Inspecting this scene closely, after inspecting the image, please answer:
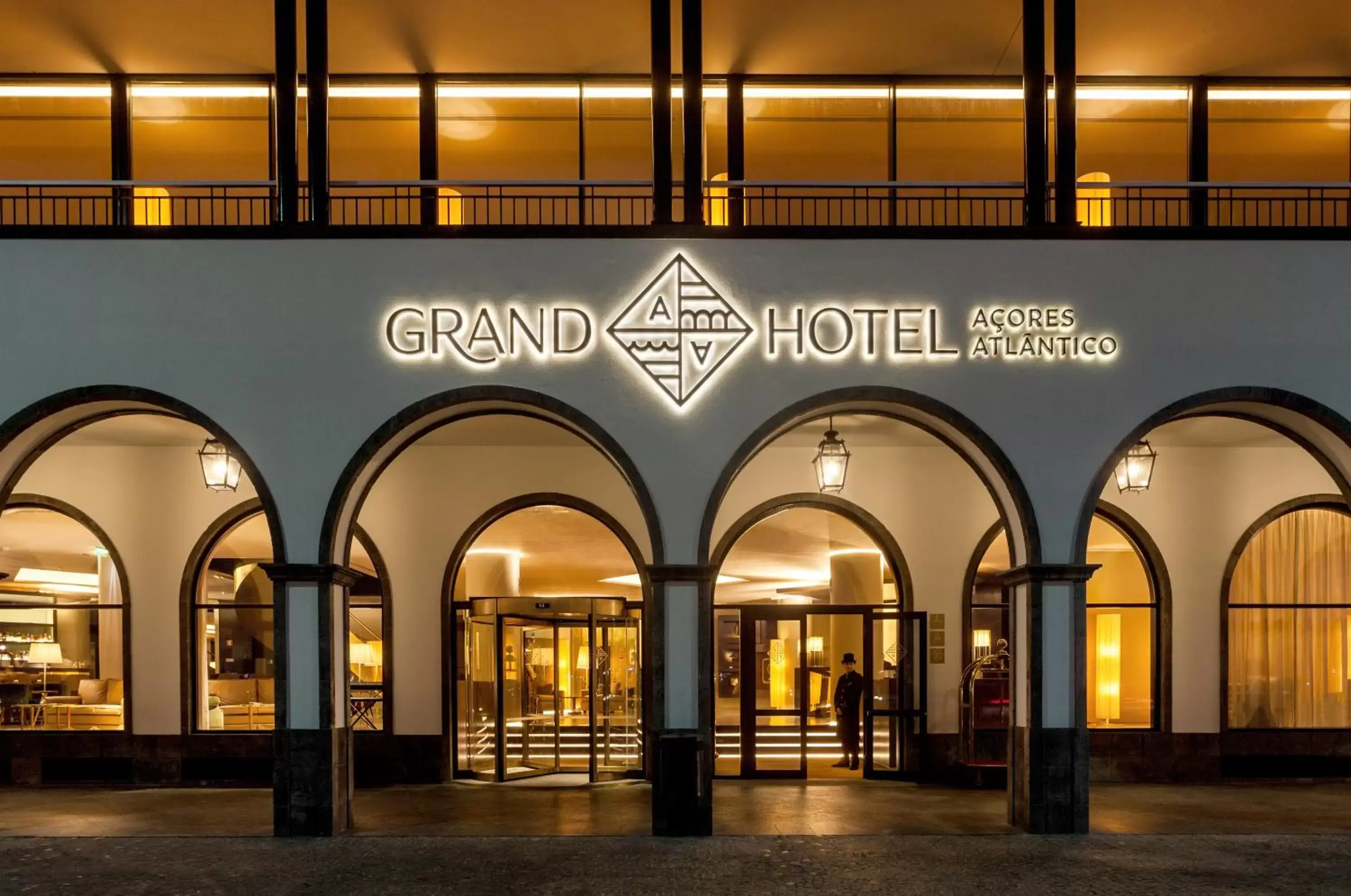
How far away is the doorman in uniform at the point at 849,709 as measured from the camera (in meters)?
13.5

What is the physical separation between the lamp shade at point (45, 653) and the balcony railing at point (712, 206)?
483 cm

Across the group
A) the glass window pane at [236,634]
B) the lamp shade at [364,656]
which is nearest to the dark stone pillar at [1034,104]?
the lamp shade at [364,656]

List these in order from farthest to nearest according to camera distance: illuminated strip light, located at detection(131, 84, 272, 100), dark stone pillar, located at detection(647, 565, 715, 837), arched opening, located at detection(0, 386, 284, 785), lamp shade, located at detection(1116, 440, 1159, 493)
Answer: arched opening, located at detection(0, 386, 284, 785) < illuminated strip light, located at detection(131, 84, 272, 100) < lamp shade, located at detection(1116, 440, 1159, 493) < dark stone pillar, located at detection(647, 565, 715, 837)

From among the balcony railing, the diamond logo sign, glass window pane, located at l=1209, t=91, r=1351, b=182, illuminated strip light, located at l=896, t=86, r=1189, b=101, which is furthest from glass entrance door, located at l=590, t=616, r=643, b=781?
glass window pane, located at l=1209, t=91, r=1351, b=182

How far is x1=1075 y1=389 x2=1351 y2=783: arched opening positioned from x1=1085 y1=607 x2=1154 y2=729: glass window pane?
0.09ft

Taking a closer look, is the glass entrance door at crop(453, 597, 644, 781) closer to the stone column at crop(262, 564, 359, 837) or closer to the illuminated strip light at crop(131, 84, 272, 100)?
the stone column at crop(262, 564, 359, 837)

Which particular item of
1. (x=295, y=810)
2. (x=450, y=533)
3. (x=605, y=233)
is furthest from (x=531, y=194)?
(x=295, y=810)

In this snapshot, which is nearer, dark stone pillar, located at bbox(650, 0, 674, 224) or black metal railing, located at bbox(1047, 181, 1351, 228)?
dark stone pillar, located at bbox(650, 0, 674, 224)

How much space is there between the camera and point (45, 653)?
44.3 ft

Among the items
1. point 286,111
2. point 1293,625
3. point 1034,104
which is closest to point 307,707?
point 286,111

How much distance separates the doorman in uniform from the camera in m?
13.5

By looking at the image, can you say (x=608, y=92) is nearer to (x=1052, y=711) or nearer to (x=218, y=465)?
(x=218, y=465)

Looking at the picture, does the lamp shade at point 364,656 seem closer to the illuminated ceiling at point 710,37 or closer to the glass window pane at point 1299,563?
the illuminated ceiling at point 710,37

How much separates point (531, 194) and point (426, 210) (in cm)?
112
